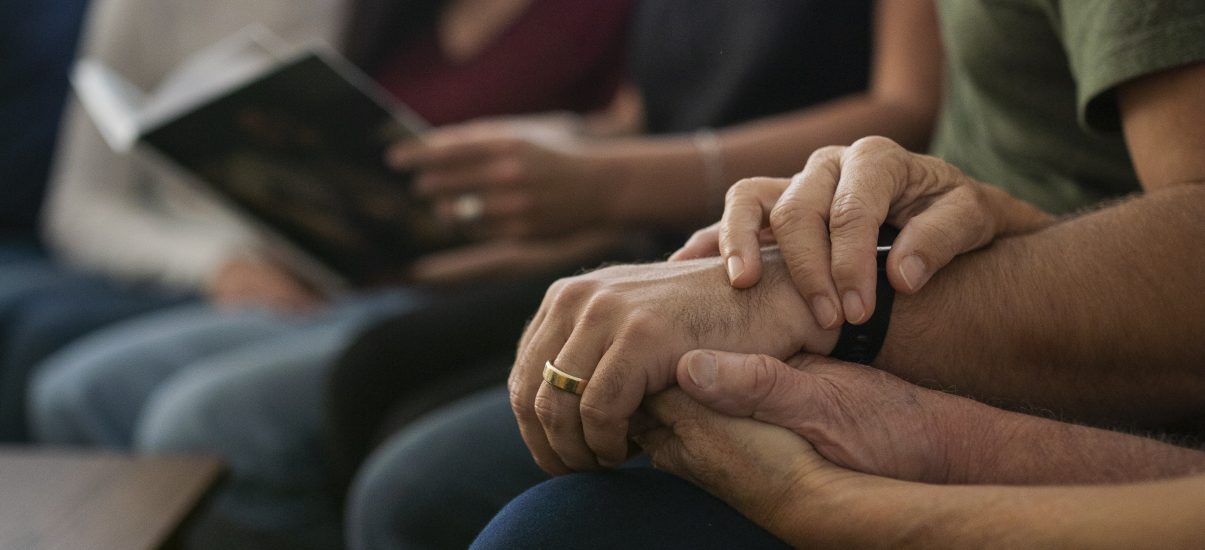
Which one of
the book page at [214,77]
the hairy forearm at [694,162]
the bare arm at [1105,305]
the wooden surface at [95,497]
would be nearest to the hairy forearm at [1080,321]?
the bare arm at [1105,305]

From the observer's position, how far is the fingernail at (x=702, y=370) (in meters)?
0.57

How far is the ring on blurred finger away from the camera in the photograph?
47.7 inches

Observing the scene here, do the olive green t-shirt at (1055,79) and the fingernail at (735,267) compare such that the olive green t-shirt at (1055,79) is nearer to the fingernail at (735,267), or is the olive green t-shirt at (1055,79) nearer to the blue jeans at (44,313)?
the fingernail at (735,267)

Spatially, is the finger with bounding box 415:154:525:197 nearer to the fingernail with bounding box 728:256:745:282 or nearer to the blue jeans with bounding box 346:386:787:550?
the blue jeans with bounding box 346:386:787:550

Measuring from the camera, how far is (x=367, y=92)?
1.04m

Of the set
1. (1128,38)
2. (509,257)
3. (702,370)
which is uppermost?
(1128,38)

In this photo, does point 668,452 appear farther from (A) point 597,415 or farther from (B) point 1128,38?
(B) point 1128,38

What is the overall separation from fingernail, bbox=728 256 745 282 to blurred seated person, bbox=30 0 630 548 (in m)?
0.63

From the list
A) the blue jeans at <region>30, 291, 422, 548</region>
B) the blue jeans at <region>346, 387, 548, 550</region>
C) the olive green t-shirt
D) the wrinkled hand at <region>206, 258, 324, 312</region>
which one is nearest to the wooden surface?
the blue jeans at <region>346, 387, 548, 550</region>

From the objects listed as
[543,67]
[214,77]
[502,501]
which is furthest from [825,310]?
[543,67]

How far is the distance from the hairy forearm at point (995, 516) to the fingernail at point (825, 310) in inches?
3.8

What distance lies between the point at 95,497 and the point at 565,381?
518 mm

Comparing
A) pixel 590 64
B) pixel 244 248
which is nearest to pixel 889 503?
pixel 590 64

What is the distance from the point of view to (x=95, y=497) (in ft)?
2.88
